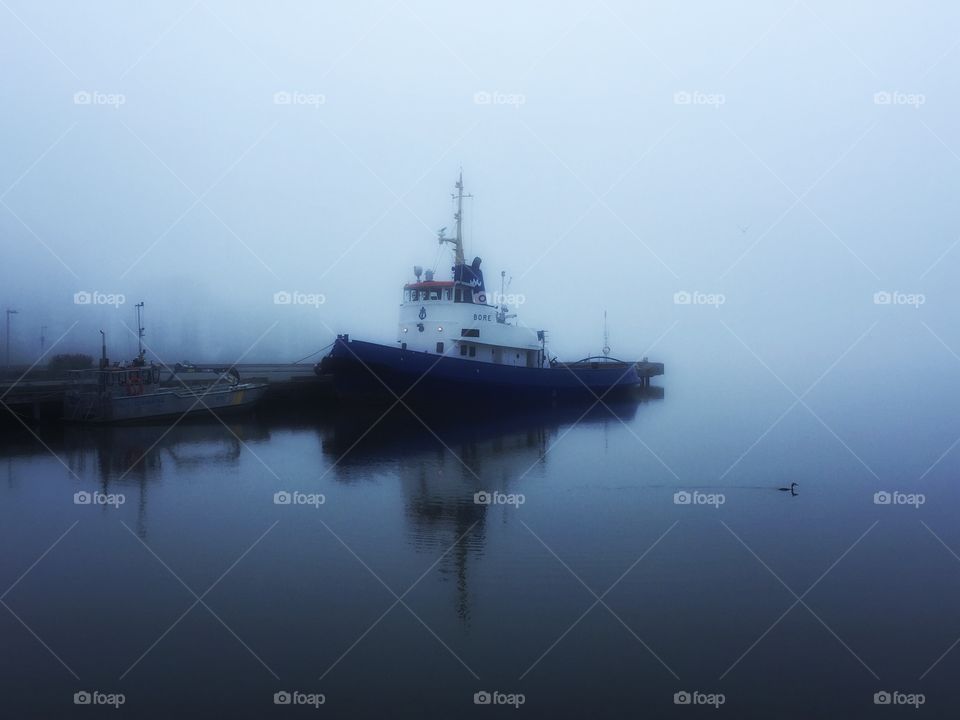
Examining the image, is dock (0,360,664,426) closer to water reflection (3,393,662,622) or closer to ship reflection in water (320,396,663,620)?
water reflection (3,393,662,622)

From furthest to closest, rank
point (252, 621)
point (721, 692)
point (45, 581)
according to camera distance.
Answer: point (45, 581) → point (252, 621) → point (721, 692)

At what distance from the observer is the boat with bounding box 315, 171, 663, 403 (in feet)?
69.7

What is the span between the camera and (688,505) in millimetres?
10875

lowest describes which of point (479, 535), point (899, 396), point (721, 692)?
point (721, 692)

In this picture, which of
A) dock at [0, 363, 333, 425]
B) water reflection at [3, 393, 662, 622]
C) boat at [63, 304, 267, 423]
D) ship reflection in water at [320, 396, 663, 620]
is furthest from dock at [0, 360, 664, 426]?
ship reflection in water at [320, 396, 663, 620]

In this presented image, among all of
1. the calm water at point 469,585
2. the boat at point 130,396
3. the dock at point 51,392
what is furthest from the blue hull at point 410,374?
the calm water at point 469,585

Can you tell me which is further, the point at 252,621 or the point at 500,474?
the point at 500,474

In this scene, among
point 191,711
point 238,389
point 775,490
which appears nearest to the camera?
point 191,711

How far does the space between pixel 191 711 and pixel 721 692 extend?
364cm

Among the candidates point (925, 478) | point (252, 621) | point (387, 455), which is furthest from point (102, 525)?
point (925, 478)

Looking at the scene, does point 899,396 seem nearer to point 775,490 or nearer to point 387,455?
point 775,490

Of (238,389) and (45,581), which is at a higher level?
(238,389)

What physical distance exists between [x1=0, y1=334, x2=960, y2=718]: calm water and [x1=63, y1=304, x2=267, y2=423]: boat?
3.14 meters

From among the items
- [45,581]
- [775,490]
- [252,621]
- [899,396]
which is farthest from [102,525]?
[899,396]
